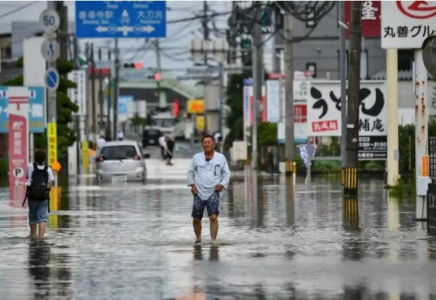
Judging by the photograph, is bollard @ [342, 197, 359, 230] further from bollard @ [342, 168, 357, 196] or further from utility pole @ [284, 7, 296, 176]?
utility pole @ [284, 7, 296, 176]

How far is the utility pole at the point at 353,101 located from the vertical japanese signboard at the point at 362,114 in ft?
11.8

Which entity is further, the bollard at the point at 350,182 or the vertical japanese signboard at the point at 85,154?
the vertical japanese signboard at the point at 85,154

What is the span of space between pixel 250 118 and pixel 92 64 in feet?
97.9

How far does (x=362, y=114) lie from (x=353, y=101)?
4.47 meters

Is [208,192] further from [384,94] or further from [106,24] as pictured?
[106,24]

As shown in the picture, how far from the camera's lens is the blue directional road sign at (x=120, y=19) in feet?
155

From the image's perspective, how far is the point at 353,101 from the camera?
33.2 m

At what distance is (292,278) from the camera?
14172 millimetres

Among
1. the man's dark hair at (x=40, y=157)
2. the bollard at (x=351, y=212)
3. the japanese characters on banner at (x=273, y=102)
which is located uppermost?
the japanese characters on banner at (x=273, y=102)

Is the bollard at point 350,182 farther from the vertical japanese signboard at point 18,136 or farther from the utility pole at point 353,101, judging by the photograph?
the vertical japanese signboard at point 18,136

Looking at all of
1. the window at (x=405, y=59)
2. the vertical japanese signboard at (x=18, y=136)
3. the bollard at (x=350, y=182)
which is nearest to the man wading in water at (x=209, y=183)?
the bollard at (x=350, y=182)

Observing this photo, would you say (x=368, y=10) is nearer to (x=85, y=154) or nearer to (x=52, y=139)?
(x=52, y=139)

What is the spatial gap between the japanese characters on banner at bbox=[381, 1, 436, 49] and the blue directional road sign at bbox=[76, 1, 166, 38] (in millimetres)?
21450

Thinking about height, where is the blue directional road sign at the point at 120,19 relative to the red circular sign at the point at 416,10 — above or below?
above
